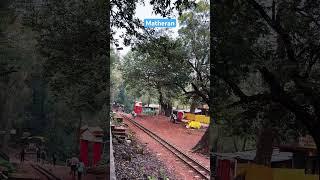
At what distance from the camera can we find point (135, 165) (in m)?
4.64

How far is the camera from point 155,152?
470 centimetres

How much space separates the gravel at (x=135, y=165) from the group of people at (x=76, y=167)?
1.27ft

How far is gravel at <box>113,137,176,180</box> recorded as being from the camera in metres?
4.64

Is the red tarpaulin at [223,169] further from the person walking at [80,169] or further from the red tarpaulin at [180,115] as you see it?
the person walking at [80,169]

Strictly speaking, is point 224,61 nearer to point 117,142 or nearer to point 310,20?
point 310,20

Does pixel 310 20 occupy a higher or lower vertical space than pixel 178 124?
higher

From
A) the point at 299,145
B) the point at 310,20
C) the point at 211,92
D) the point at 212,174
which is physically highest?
the point at 310,20

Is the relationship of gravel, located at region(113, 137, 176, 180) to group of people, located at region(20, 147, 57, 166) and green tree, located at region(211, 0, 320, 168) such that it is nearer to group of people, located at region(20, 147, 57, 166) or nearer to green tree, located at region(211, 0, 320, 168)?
group of people, located at region(20, 147, 57, 166)

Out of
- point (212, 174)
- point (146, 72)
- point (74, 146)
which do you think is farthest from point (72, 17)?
point (212, 174)

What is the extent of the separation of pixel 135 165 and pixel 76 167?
2.16ft

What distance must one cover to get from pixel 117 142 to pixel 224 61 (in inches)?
57.7

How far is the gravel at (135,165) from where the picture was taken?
464 cm

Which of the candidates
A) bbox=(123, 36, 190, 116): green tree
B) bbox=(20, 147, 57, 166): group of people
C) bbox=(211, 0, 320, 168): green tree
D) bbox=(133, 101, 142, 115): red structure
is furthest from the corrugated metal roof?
bbox=(20, 147, 57, 166): group of people

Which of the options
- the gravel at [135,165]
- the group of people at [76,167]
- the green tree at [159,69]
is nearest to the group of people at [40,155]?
the group of people at [76,167]
